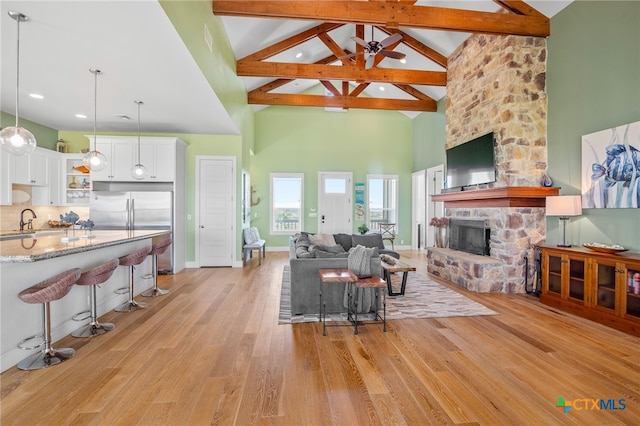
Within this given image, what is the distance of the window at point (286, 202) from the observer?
9117 millimetres

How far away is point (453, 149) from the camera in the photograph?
19.3 feet

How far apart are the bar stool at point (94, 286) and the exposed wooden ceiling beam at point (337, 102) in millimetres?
5461

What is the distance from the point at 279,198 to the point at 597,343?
7625mm

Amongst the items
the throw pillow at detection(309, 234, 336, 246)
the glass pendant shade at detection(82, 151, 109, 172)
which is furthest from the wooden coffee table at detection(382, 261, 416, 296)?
the glass pendant shade at detection(82, 151, 109, 172)

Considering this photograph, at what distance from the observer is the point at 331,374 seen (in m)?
2.39

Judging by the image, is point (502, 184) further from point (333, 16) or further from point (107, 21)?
point (107, 21)

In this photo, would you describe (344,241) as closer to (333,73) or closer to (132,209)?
(333,73)

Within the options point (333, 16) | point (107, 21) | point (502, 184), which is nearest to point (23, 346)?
point (107, 21)

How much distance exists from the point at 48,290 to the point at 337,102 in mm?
6896

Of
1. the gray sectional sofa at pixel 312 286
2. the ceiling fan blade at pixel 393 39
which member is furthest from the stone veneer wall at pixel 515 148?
the gray sectional sofa at pixel 312 286

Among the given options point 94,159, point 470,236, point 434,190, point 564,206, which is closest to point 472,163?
point 470,236

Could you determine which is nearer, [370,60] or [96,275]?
[96,275]

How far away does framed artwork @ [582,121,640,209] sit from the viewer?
3363mm

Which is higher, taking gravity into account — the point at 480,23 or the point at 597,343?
the point at 480,23
